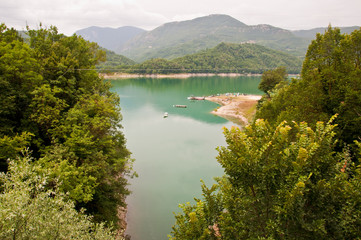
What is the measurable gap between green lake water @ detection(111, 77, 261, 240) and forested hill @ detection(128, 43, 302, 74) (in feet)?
294

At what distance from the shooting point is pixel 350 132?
1133 centimetres

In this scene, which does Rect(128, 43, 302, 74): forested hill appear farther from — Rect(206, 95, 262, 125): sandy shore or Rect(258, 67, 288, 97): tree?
Rect(258, 67, 288, 97): tree

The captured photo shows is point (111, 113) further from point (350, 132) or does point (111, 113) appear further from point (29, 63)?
point (350, 132)

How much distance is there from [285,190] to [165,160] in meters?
23.5

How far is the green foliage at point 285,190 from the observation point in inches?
243

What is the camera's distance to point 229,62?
16688 cm

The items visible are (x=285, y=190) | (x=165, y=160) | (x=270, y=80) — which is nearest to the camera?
(x=285, y=190)

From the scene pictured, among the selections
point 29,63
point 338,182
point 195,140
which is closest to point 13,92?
point 29,63

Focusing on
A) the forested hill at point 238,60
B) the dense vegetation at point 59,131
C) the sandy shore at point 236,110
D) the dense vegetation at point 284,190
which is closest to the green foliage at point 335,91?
the dense vegetation at point 284,190

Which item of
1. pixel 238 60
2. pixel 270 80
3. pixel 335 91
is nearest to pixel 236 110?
pixel 270 80

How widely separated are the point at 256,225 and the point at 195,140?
30.0 m

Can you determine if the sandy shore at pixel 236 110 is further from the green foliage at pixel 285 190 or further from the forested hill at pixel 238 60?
the forested hill at pixel 238 60

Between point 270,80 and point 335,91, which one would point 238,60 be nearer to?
point 270,80

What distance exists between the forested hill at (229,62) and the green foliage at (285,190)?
131735 mm
